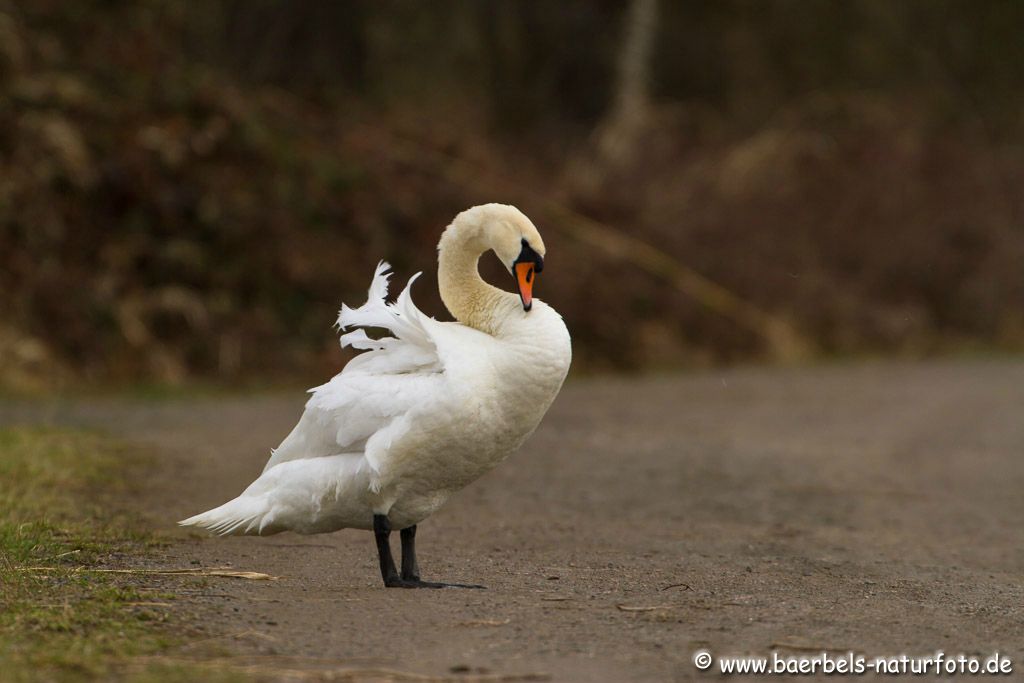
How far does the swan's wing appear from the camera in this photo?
581cm

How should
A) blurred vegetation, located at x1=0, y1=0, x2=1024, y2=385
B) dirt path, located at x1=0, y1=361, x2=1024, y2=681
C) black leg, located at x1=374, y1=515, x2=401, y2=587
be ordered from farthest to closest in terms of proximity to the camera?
blurred vegetation, located at x1=0, y1=0, x2=1024, y2=385
black leg, located at x1=374, y1=515, x2=401, y2=587
dirt path, located at x1=0, y1=361, x2=1024, y2=681

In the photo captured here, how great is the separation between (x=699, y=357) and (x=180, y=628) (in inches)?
547

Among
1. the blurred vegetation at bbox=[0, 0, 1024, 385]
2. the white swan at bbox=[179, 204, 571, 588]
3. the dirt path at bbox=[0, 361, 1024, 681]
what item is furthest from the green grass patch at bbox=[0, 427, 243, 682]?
the blurred vegetation at bbox=[0, 0, 1024, 385]

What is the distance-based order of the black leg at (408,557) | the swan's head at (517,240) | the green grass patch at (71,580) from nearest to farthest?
the green grass patch at (71,580) → the black leg at (408,557) → the swan's head at (517,240)

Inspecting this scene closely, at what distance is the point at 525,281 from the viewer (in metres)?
6.23

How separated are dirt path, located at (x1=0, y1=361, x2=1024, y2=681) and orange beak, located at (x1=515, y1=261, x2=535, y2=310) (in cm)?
119

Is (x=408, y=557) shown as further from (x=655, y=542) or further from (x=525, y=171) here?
(x=525, y=171)

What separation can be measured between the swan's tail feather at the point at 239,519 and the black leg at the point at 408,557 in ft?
1.83

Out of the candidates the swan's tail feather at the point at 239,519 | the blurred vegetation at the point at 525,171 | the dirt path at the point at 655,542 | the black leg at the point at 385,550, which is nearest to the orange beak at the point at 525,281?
the black leg at the point at 385,550

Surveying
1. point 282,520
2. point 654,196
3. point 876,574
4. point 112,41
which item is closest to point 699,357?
point 654,196

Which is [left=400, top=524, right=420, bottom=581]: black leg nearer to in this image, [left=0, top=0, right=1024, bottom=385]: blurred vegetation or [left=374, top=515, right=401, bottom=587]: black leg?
[left=374, top=515, right=401, bottom=587]: black leg

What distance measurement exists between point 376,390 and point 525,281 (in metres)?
0.80

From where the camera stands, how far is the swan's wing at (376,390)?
5.81m

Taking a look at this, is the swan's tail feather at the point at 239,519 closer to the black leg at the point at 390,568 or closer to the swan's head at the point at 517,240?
the black leg at the point at 390,568
